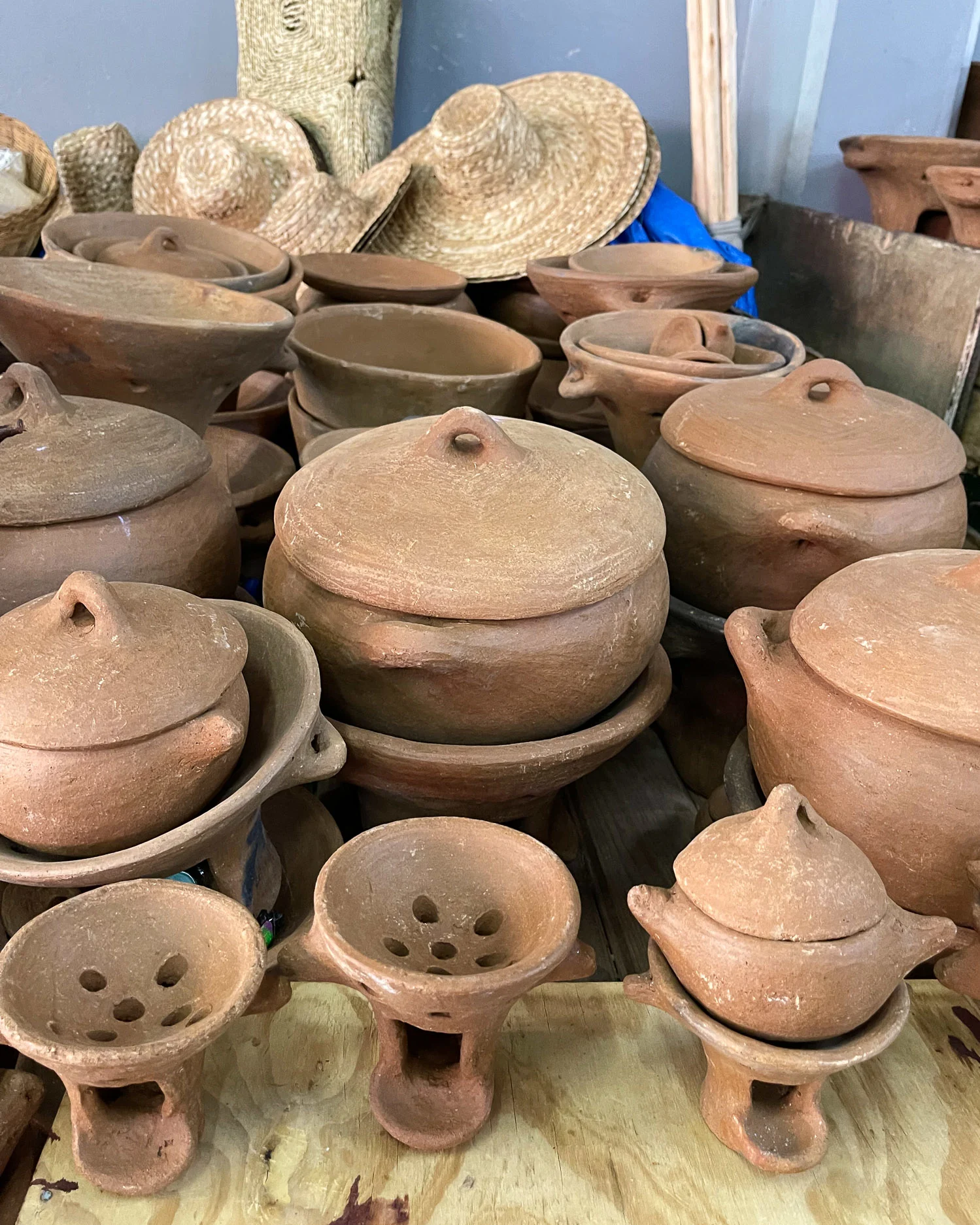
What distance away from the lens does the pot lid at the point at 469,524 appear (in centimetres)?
132

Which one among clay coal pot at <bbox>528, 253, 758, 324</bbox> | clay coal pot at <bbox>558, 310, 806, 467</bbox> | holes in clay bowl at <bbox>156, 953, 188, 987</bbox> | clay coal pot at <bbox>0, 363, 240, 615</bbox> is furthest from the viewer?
clay coal pot at <bbox>528, 253, 758, 324</bbox>

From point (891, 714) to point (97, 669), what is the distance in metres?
1.01

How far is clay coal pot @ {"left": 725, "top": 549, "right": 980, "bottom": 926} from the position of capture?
119cm

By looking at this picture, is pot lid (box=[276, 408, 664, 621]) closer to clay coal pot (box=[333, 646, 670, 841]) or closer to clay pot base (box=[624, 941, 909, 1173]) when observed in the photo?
clay coal pot (box=[333, 646, 670, 841])

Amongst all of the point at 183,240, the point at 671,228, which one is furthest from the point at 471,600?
the point at 671,228

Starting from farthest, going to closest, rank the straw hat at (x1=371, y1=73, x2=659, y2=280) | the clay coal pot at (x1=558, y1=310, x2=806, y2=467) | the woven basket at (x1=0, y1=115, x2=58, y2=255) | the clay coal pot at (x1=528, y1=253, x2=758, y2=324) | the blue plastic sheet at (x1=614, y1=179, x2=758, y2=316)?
1. the woven basket at (x1=0, y1=115, x2=58, y2=255)
2. the blue plastic sheet at (x1=614, y1=179, x2=758, y2=316)
3. the straw hat at (x1=371, y1=73, x2=659, y2=280)
4. the clay coal pot at (x1=528, y1=253, x2=758, y2=324)
5. the clay coal pot at (x1=558, y1=310, x2=806, y2=467)

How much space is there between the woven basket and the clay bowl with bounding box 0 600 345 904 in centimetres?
281

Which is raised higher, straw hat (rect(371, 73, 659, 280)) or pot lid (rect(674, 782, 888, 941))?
straw hat (rect(371, 73, 659, 280))

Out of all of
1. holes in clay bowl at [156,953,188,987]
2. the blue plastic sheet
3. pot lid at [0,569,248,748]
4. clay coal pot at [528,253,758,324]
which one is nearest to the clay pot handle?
pot lid at [0,569,248,748]

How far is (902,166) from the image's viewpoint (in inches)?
111

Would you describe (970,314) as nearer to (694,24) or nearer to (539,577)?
(694,24)

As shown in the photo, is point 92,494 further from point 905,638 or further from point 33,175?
point 33,175

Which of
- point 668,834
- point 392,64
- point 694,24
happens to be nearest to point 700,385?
point 668,834

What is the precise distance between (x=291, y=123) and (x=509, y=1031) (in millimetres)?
3303
